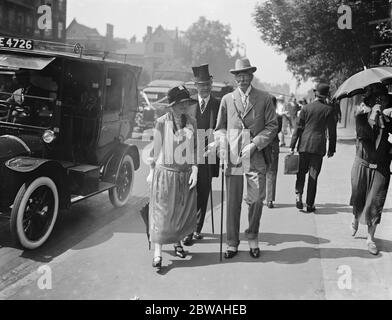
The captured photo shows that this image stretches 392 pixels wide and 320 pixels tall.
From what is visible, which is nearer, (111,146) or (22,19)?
(111,146)

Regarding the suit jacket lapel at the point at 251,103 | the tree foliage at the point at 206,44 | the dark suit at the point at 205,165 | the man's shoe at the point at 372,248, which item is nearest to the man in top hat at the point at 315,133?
the man's shoe at the point at 372,248

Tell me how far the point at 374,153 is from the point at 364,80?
88 centimetres

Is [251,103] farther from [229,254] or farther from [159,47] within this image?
[159,47]

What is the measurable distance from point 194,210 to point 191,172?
0.43 m

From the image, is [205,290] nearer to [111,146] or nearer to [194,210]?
[194,210]

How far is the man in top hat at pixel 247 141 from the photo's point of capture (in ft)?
15.9

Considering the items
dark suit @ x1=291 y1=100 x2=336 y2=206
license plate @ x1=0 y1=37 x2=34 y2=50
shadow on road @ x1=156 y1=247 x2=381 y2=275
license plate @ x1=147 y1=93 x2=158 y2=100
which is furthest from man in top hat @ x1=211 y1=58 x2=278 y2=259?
license plate @ x1=147 y1=93 x2=158 y2=100

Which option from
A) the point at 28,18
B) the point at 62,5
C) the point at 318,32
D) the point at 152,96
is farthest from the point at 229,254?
the point at 62,5

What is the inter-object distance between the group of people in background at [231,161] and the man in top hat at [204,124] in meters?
0.01

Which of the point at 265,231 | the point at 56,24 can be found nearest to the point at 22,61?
the point at 265,231

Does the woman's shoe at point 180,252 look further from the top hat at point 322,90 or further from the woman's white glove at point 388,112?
the top hat at point 322,90

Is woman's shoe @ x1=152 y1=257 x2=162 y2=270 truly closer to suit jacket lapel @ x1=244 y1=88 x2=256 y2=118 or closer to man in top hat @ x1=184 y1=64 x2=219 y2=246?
man in top hat @ x1=184 y1=64 x2=219 y2=246

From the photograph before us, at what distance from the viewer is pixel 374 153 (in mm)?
5133

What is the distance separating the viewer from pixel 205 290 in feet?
13.0
